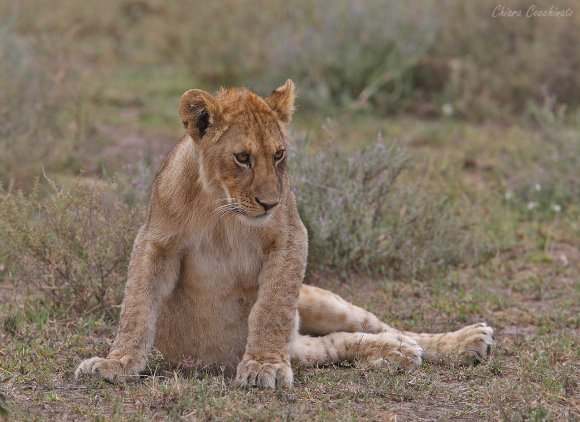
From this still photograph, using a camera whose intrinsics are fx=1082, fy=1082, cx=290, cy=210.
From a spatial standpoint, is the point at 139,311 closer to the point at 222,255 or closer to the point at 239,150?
the point at 222,255

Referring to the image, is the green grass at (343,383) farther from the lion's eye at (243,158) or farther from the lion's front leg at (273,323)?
the lion's eye at (243,158)

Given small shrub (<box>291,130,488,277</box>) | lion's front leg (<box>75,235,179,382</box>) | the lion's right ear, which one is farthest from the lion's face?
small shrub (<box>291,130,488,277</box>)

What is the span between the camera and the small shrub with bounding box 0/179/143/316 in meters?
6.68

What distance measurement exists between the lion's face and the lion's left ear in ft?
0.36

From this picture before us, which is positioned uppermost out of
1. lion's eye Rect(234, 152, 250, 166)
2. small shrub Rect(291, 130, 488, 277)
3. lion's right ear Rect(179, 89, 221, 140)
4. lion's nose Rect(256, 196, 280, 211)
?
lion's right ear Rect(179, 89, 221, 140)

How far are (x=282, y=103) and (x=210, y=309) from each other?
1123 millimetres

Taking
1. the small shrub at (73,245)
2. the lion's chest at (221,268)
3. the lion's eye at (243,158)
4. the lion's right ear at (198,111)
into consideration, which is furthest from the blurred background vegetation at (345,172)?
the lion's right ear at (198,111)

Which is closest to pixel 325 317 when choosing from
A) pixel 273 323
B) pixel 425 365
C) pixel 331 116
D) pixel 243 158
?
pixel 425 365

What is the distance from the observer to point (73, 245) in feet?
22.2

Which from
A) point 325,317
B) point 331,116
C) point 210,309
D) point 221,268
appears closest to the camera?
point 221,268

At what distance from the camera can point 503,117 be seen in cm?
1212

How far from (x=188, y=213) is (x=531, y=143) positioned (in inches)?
251

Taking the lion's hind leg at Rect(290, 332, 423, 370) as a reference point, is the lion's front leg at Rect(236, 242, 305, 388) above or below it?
above

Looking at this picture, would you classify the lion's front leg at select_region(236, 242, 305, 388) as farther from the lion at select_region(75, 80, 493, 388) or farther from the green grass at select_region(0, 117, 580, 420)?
the green grass at select_region(0, 117, 580, 420)
